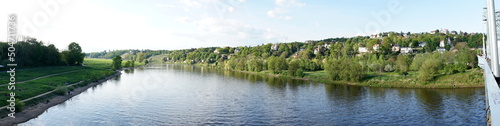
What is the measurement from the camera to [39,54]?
70.7 meters

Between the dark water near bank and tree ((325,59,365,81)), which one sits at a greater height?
tree ((325,59,365,81))

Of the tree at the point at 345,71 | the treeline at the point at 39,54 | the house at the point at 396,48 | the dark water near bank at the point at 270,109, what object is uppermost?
the house at the point at 396,48

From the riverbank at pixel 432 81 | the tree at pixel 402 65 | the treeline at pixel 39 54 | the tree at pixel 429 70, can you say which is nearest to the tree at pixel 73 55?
the treeline at pixel 39 54

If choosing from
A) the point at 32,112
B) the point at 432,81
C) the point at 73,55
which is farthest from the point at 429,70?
the point at 73,55

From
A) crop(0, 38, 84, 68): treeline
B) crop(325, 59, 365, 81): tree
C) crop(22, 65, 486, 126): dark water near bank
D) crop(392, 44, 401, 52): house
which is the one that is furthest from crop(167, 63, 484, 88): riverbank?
crop(0, 38, 84, 68): treeline

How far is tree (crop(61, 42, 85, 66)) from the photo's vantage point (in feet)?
282

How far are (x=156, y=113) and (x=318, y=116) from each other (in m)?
16.7

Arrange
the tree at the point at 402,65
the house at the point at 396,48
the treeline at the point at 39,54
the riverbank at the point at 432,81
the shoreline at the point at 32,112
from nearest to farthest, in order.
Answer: the shoreline at the point at 32,112 < the riverbank at the point at 432,81 < the treeline at the point at 39,54 < the tree at the point at 402,65 < the house at the point at 396,48

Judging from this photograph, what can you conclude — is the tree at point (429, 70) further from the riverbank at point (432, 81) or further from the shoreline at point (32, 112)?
the shoreline at point (32, 112)

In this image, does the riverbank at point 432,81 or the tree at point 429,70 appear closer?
the riverbank at point 432,81

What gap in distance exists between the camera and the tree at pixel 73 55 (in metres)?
85.8

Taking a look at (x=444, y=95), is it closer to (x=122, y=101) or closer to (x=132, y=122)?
(x=132, y=122)

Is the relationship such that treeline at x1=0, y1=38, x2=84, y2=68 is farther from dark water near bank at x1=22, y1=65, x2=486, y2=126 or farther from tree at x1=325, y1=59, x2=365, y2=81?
tree at x1=325, y1=59, x2=365, y2=81

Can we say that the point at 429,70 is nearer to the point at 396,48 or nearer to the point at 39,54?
the point at 396,48
